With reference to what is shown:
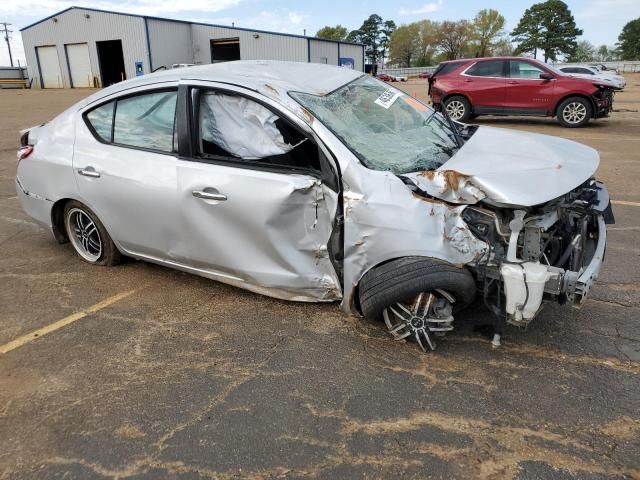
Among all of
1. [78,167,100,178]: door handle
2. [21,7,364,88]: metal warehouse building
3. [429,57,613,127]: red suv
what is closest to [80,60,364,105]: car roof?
[78,167,100,178]: door handle

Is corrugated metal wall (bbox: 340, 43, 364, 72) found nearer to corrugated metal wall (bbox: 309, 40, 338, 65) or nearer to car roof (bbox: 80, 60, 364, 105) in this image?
corrugated metal wall (bbox: 309, 40, 338, 65)

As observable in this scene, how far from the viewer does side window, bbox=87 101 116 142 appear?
3.99m

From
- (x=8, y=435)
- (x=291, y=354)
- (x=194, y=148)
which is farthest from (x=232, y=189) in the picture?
(x=8, y=435)

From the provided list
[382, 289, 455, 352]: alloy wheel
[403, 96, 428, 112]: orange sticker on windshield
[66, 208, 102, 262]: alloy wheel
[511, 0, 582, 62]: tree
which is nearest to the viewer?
[382, 289, 455, 352]: alloy wheel

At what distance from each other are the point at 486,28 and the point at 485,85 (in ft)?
326

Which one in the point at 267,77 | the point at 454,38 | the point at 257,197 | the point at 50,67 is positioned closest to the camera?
the point at 257,197

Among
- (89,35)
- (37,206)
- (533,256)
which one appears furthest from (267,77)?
(89,35)

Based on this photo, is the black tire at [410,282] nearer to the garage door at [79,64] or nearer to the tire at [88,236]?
the tire at [88,236]

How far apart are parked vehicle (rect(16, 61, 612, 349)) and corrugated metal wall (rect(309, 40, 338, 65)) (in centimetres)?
4020

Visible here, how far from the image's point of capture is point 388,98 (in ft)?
12.9

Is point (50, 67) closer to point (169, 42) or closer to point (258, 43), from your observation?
point (169, 42)

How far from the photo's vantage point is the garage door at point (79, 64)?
146ft

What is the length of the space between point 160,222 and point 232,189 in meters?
0.71

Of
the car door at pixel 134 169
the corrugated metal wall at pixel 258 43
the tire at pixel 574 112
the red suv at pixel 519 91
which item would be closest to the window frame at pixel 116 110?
the car door at pixel 134 169
